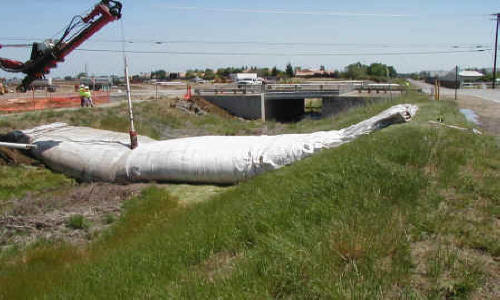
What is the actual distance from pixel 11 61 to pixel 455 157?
14182 mm

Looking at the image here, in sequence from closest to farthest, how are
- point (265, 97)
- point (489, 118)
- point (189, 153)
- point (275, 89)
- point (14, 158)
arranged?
1. point (189, 153)
2. point (14, 158)
3. point (489, 118)
4. point (265, 97)
5. point (275, 89)

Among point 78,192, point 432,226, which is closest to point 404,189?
point 432,226

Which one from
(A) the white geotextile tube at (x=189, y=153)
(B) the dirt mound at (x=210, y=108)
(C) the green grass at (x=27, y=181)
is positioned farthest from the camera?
(B) the dirt mound at (x=210, y=108)

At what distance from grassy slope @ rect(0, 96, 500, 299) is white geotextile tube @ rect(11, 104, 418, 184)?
1.94 meters

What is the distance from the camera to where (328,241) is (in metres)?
4.36

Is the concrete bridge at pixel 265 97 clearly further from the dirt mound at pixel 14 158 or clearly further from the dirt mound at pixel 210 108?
the dirt mound at pixel 14 158

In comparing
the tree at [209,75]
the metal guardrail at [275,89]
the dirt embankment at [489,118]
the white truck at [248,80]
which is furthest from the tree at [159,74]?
the dirt embankment at [489,118]

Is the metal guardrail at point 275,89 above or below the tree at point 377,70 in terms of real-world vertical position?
below

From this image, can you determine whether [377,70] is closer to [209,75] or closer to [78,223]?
[209,75]

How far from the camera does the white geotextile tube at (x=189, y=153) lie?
402 inches

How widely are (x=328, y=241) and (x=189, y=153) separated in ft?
25.4

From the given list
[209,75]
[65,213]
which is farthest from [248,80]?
[65,213]

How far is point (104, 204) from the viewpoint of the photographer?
408 inches

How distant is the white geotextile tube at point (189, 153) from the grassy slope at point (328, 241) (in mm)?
1940
